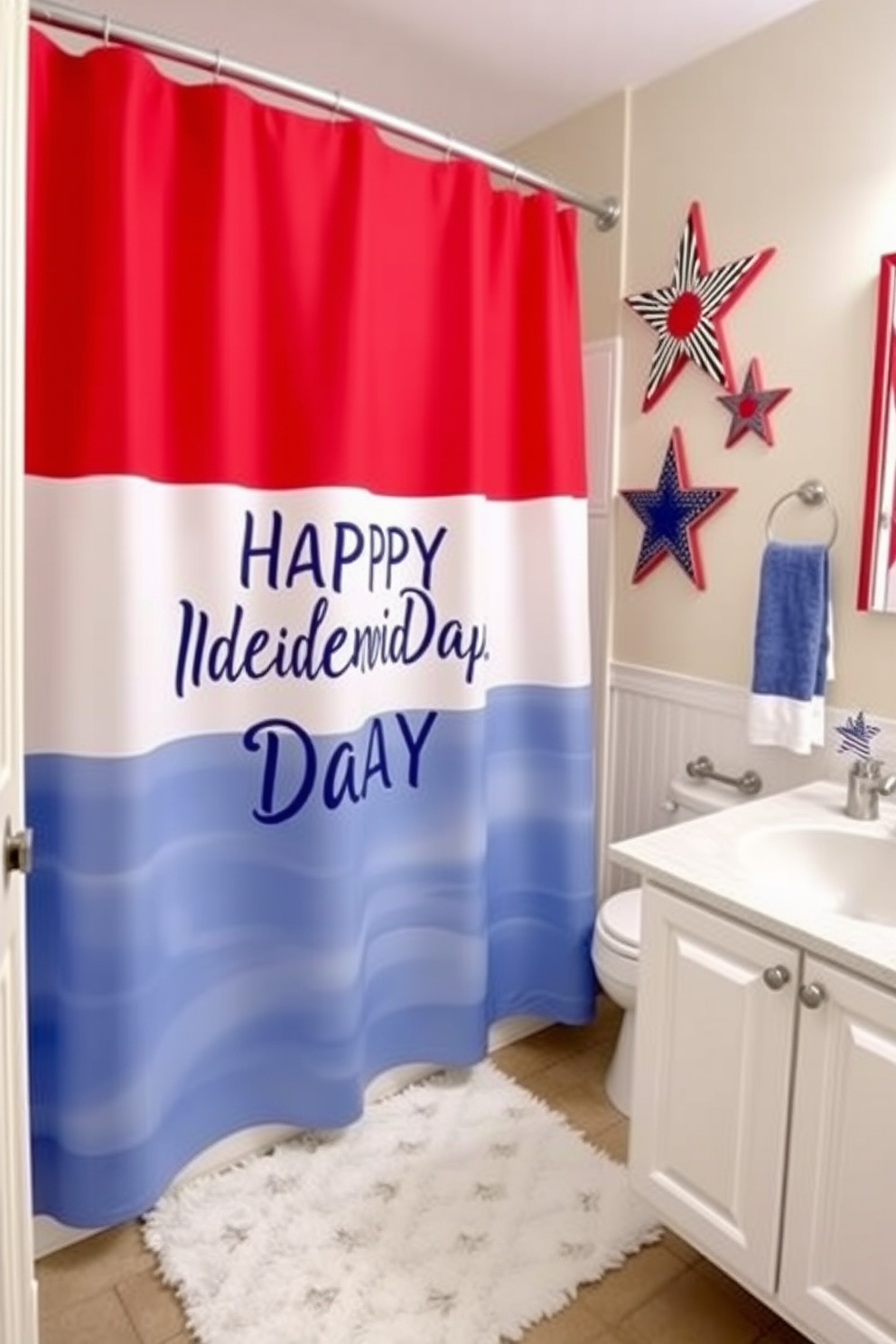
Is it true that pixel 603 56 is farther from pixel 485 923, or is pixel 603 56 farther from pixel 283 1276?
pixel 283 1276

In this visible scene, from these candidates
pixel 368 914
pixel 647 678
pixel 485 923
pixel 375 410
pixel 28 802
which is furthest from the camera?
pixel 647 678

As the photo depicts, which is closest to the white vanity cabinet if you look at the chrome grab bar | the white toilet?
the white toilet

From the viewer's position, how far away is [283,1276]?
150 cm

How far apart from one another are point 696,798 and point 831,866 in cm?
54

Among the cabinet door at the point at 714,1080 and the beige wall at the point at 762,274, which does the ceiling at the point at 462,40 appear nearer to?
the beige wall at the point at 762,274

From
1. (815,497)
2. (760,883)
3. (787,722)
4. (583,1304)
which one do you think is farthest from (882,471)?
(583,1304)

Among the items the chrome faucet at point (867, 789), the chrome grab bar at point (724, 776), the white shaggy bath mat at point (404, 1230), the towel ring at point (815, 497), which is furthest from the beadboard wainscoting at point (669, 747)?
the white shaggy bath mat at point (404, 1230)

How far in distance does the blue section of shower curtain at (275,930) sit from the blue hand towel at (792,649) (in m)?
0.43

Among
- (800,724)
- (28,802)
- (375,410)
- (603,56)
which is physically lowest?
(28,802)

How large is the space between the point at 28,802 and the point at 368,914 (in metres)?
0.75

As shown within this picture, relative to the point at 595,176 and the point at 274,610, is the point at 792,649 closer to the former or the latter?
the point at 274,610

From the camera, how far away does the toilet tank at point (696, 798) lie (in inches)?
80.7

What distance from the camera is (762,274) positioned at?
1.89 m

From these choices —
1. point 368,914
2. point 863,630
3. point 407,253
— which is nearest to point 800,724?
point 863,630
